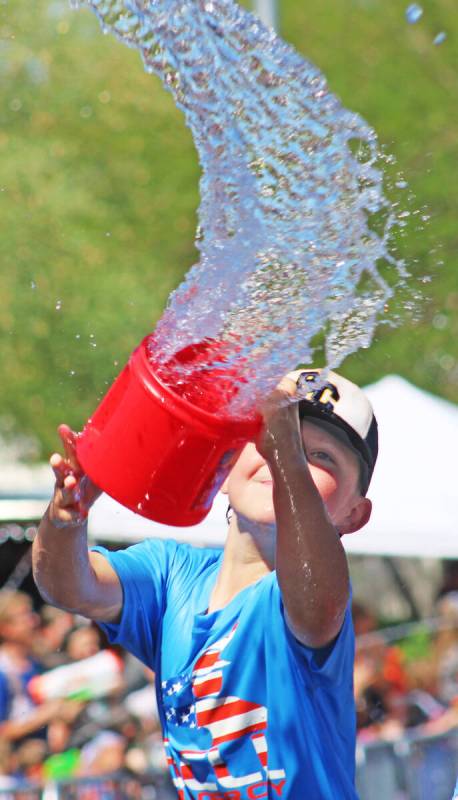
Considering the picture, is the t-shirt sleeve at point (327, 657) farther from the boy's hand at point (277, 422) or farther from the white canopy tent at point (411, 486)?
the white canopy tent at point (411, 486)

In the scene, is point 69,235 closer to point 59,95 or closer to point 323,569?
point 59,95

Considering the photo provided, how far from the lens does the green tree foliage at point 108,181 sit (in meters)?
14.3

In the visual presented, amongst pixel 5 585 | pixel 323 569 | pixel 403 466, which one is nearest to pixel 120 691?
pixel 403 466

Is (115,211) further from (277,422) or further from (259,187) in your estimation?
(277,422)

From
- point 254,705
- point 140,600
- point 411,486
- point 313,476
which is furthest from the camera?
point 411,486

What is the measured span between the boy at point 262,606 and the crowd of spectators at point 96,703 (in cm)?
359

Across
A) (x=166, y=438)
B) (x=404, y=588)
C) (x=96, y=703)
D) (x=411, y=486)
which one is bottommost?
(x=404, y=588)

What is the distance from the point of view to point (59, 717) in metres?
7.62

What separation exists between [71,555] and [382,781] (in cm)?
455

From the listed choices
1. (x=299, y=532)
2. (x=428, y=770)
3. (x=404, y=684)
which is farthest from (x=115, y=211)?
(x=299, y=532)

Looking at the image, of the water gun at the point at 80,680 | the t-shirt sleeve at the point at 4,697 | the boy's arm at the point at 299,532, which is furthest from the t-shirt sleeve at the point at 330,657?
the water gun at the point at 80,680

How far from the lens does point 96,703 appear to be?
792 cm

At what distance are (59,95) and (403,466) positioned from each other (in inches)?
337

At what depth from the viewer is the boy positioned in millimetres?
2463
